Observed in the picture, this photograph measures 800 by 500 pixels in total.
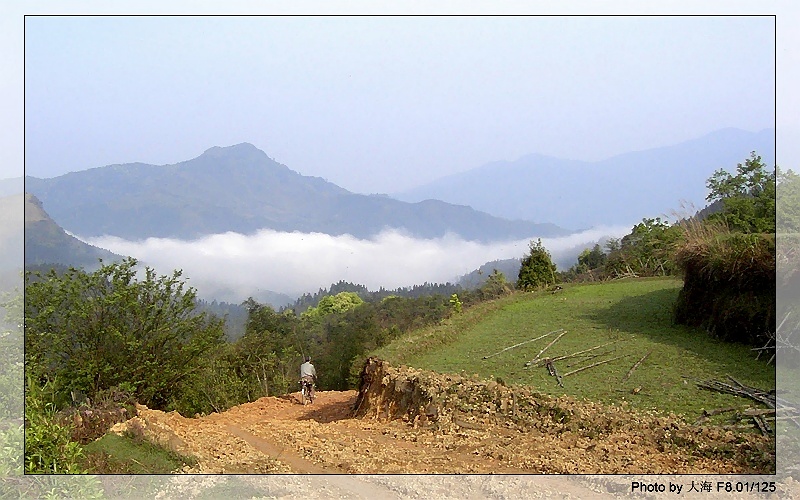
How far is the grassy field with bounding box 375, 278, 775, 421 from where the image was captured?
6.74 m

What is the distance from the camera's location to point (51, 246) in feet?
39.1

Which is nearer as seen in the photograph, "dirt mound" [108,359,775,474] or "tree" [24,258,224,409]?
"dirt mound" [108,359,775,474]

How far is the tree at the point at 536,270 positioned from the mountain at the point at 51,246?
982 centimetres

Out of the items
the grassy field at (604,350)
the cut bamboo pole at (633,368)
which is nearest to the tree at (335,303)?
the grassy field at (604,350)

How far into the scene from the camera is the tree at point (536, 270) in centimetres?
1683

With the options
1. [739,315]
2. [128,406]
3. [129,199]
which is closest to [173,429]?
[128,406]

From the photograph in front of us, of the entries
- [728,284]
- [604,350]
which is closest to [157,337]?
[604,350]

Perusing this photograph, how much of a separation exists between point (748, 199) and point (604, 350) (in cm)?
701

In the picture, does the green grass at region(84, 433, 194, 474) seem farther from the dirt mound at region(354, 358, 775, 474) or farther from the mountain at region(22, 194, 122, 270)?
the mountain at region(22, 194, 122, 270)

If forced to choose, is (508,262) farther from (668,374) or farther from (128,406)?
(128,406)

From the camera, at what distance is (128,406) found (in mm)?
7336

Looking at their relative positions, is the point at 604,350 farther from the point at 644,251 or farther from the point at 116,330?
the point at 644,251

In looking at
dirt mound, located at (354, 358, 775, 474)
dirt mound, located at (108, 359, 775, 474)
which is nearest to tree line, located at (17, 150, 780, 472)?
dirt mound, located at (108, 359, 775, 474)

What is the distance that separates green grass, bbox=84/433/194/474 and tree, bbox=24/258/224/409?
2.91 meters
